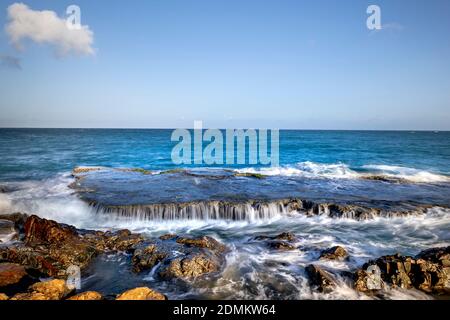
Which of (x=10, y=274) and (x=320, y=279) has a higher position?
(x=10, y=274)

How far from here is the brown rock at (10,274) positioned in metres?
6.59

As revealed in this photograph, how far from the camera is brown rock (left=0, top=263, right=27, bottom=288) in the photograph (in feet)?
21.6

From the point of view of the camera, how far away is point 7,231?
10727 mm

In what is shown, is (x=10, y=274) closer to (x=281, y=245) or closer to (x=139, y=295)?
(x=139, y=295)

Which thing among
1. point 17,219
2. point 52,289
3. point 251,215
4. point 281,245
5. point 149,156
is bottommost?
point 251,215

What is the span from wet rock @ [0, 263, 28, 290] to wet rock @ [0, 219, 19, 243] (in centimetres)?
332

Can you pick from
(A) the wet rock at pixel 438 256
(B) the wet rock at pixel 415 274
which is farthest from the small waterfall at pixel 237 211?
(B) the wet rock at pixel 415 274

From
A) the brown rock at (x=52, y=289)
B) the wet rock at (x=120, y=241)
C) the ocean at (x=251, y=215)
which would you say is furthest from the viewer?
the wet rock at (x=120, y=241)

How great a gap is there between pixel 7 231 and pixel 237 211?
29.2 ft

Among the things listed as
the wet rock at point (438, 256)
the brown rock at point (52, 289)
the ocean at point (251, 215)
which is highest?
the brown rock at point (52, 289)

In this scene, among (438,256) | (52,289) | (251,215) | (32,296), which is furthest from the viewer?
(251,215)

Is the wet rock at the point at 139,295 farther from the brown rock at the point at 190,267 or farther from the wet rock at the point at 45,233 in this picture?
the wet rock at the point at 45,233

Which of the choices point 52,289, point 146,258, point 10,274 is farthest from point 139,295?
point 10,274

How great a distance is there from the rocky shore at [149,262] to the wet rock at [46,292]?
0.05 ft
